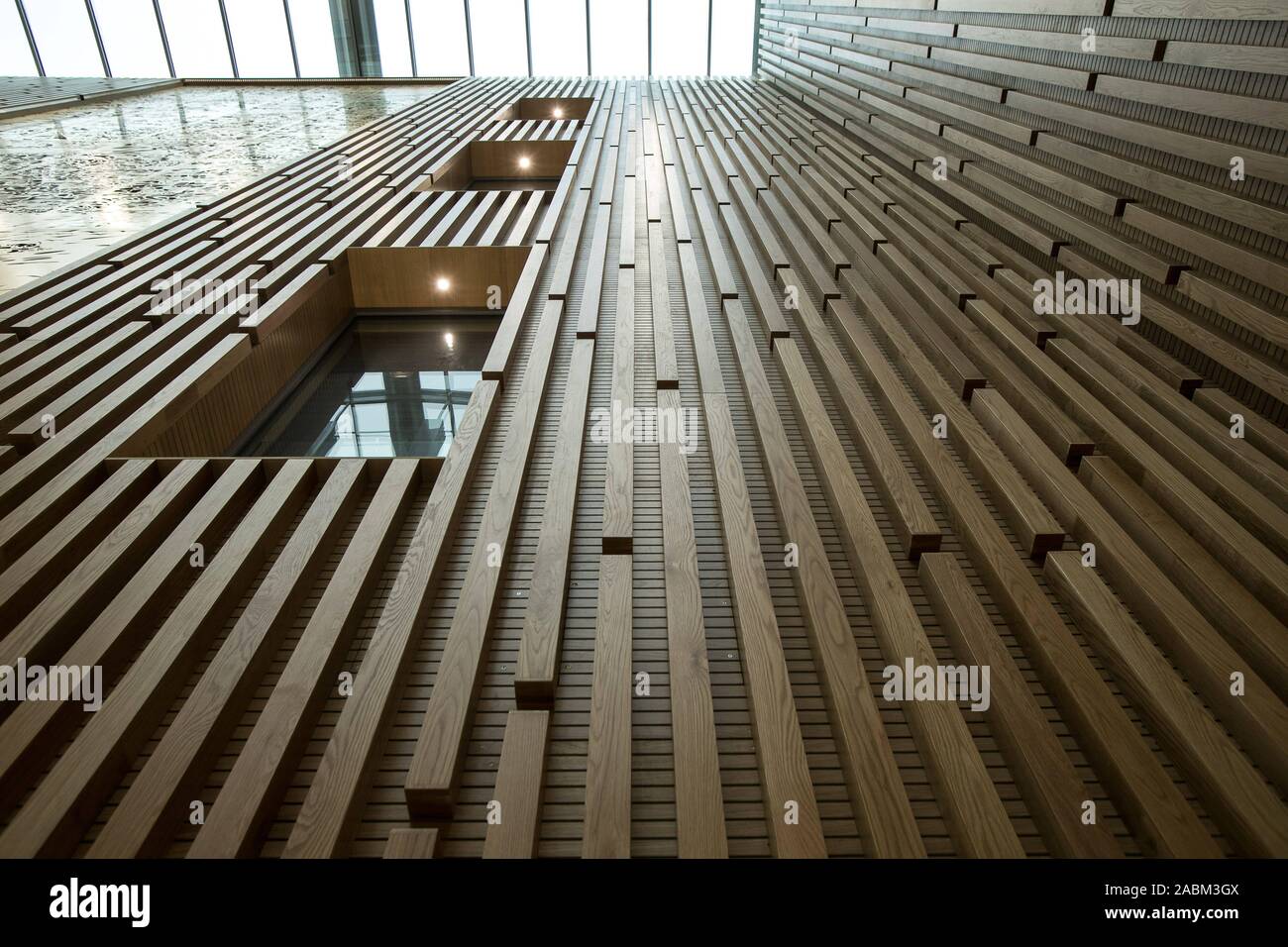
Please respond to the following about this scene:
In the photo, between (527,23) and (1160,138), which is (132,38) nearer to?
(527,23)

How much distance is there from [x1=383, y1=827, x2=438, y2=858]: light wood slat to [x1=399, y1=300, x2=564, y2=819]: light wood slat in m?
0.05

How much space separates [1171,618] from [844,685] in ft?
2.28

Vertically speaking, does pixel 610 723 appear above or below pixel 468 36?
below

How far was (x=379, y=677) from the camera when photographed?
4.96 ft

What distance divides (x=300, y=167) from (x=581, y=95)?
14.6 ft

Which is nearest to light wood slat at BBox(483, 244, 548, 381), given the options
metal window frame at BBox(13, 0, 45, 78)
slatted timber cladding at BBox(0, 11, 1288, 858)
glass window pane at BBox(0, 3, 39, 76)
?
slatted timber cladding at BBox(0, 11, 1288, 858)

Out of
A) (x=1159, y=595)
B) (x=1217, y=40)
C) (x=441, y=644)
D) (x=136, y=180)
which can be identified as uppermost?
(x=1217, y=40)

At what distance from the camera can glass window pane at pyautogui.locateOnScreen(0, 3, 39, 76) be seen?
10.3 metres

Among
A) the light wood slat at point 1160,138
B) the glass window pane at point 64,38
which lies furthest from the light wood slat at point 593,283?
the glass window pane at point 64,38

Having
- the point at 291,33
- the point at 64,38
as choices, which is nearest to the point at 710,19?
the point at 291,33

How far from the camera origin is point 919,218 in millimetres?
3713
